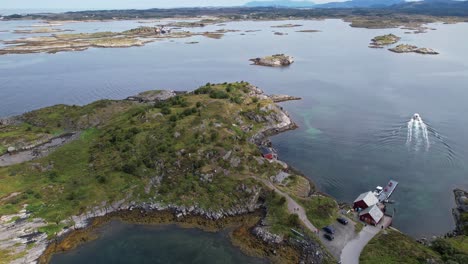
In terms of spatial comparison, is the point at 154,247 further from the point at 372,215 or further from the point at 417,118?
the point at 417,118

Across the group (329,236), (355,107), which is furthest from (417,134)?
(329,236)

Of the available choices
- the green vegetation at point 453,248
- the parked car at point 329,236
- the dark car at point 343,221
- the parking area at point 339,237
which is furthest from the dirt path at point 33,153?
the green vegetation at point 453,248

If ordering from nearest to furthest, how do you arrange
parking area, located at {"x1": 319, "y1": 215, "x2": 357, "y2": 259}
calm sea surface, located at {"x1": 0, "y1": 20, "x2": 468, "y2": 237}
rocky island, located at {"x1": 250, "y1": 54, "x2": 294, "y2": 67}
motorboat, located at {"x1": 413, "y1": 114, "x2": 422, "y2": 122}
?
parking area, located at {"x1": 319, "y1": 215, "x2": 357, "y2": 259}
calm sea surface, located at {"x1": 0, "y1": 20, "x2": 468, "y2": 237}
motorboat, located at {"x1": 413, "y1": 114, "x2": 422, "y2": 122}
rocky island, located at {"x1": 250, "y1": 54, "x2": 294, "y2": 67}

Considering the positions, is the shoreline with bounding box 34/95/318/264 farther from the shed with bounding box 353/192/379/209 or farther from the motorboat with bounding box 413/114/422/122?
the motorboat with bounding box 413/114/422/122

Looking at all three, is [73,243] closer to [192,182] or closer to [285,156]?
[192,182]

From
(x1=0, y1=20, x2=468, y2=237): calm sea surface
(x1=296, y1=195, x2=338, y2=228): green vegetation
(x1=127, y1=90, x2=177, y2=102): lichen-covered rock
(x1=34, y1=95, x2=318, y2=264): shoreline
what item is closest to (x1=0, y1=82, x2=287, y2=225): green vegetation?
(x1=34, y1=95, x2=318, y2=264): shoreline

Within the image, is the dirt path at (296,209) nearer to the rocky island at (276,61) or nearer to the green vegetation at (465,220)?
the green vegetation at (465,220)
